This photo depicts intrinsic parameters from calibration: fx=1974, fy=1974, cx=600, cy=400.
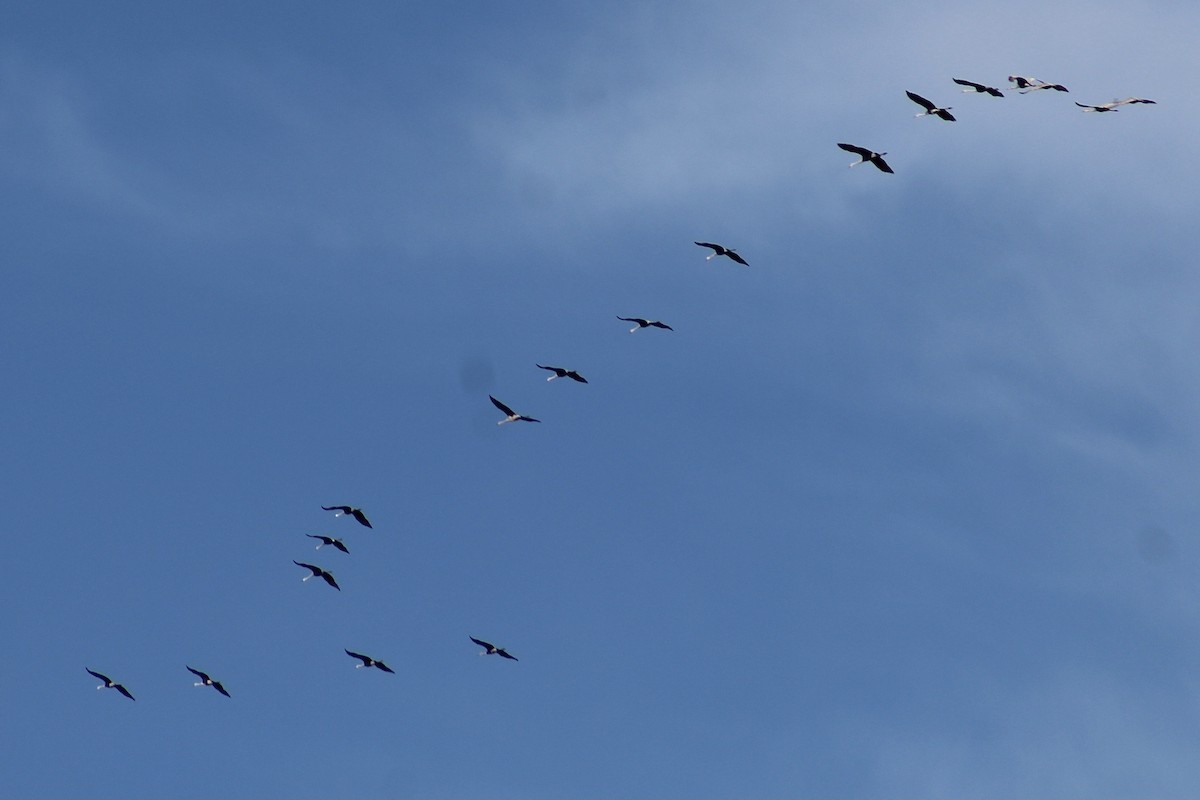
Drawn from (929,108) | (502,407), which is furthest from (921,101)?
(502,407)

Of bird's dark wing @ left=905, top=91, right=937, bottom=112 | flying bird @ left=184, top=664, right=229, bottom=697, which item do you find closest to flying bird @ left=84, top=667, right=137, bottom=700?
flying bird @ left=184, top=664, right=229, bottom=697

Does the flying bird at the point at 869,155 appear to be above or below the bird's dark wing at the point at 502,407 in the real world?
above

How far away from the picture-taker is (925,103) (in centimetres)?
14788

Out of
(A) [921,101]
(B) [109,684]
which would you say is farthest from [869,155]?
(B) [109,684]

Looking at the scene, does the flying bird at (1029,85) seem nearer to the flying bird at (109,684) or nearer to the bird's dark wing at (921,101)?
the bird's dark wing at (921,101)

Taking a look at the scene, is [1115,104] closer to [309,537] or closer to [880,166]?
[880,166]

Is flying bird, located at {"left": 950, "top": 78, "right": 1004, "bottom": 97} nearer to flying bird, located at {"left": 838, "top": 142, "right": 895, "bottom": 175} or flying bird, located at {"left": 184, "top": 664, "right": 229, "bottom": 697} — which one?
flying bird, located at {"left": 838, "top": 142, "right": 895, "bottom": 175}

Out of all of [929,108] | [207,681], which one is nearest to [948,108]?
[929,108]

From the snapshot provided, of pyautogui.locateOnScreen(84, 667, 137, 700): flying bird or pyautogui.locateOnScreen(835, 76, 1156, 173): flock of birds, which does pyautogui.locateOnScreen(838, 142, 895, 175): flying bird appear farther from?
pyautogui.locateOnScreen(84, 667, 137, 700): flying bird

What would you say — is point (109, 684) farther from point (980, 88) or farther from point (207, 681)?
point (980, 88)

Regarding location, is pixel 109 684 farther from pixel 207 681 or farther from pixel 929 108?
pixel 929 108

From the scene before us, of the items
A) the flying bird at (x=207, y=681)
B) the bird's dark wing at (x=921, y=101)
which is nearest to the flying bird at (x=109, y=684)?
the flying bird at (x=207, y=681)

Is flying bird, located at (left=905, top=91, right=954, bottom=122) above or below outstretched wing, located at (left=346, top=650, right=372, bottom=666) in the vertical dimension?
above

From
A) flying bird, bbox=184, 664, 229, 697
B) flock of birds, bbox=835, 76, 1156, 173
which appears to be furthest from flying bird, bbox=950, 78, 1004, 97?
flying bird, bbox=184, 664, 229, 697
